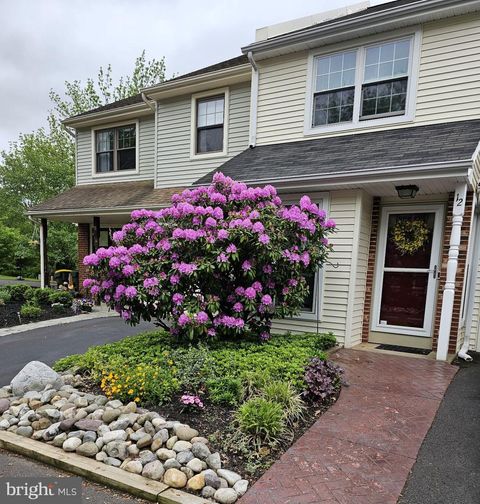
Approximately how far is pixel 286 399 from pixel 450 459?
127cm

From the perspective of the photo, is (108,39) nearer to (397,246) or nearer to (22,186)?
(22,186)

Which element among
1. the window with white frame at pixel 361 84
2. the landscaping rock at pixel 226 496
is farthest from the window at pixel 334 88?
the landscaping rock at pixel 226 496

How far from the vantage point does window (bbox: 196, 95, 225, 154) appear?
820cm

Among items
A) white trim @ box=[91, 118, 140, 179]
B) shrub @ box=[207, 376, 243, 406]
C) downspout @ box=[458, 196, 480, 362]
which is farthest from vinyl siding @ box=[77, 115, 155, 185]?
downspout @ box=[458, 196, 480, 362]

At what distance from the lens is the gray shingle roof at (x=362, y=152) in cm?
452

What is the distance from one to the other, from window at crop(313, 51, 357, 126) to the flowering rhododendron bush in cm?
251

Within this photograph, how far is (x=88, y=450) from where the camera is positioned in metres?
2.57

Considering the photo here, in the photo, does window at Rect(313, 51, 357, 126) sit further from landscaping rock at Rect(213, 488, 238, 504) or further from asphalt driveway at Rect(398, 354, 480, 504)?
landscaping rock at Rect(213, 488, 238, 504)

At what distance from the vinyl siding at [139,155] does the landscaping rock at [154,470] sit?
8.48 m

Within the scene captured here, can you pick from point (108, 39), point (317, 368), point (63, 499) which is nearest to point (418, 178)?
point (317, 368)

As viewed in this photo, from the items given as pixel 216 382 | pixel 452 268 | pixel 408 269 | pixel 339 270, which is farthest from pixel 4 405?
pixel 408 269

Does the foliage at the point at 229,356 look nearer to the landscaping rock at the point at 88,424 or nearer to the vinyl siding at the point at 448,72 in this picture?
the landscaping rock at the point at 88,424

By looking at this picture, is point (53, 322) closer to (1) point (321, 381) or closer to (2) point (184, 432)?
(2) point (184, 432)

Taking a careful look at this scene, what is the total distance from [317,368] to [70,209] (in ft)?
27.3
